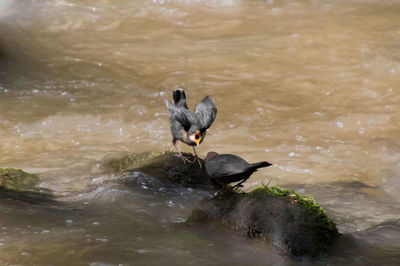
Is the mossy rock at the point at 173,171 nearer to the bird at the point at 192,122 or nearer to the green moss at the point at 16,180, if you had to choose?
the bird at the point at 192,122

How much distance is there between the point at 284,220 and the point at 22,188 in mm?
Result: 2637

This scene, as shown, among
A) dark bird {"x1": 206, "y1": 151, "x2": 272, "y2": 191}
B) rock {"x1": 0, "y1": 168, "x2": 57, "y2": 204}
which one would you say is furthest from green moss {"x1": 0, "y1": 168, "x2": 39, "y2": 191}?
dark bird {"x1": 206, "y1": 151, "x2": 272, "y2": 191}

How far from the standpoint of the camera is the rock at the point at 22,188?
454 cm

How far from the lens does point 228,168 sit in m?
3.54

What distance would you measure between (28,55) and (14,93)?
75.7 inches

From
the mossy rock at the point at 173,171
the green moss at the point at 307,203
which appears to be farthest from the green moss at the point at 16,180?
the green moss at the point at 307,203

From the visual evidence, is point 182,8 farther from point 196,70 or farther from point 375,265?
point 375,265

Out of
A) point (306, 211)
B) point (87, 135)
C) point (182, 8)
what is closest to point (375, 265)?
point (306, 211)

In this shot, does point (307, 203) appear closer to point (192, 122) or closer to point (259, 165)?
point (259, 165)

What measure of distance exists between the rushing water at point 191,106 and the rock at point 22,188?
0.18 m

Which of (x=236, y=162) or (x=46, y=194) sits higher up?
(x=236, y=162)

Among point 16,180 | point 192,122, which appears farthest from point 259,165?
point 16,180

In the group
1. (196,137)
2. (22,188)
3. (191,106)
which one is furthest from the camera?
(191,106)

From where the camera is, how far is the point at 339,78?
897 cm
